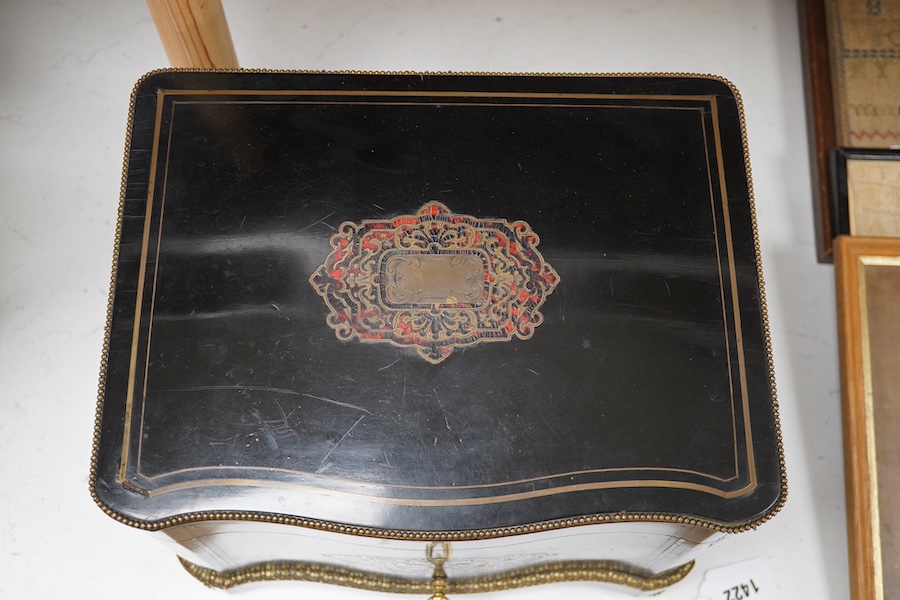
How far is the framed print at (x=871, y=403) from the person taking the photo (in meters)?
1.46

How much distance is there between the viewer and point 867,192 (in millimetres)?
1609

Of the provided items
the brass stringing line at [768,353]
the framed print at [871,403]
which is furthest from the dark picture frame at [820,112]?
the brass stringing line at [768,353]

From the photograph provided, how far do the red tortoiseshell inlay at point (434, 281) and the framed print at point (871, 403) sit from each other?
26.4 inches

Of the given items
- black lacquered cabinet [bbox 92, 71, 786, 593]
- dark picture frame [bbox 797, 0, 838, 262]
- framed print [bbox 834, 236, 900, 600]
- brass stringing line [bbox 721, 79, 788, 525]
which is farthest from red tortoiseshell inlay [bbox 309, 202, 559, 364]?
dark picture frame [bbox 797, 0, 838, 262]

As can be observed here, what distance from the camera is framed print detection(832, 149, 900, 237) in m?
1.60

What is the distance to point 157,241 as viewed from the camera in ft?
4.09

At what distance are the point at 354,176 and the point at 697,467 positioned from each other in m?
0.70

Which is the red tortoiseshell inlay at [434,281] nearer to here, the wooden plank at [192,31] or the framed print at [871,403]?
the wooden plank at [192,31]

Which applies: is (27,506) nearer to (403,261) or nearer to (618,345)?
(403,261)

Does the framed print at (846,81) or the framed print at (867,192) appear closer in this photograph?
the framed print at (867,192)

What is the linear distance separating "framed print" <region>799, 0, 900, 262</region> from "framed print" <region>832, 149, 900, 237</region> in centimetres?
6

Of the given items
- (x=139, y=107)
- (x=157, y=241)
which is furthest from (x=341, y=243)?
(x=139, y=107)

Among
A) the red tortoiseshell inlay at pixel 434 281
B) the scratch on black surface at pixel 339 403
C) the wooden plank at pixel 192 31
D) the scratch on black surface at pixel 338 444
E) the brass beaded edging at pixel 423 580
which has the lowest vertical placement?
the brass beaded edging at pixel 423 580

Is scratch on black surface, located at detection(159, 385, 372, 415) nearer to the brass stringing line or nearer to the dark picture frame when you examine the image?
the brass stringing line
